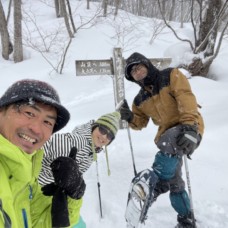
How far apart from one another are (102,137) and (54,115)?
1014 mm

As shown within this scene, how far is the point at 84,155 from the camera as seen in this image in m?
2.56

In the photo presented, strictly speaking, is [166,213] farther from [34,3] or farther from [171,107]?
[34,3]

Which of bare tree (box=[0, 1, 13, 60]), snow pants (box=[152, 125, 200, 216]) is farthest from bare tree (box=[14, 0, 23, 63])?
snow pants (box=[152, 125, 200, 216])

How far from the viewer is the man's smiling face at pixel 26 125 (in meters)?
1.43

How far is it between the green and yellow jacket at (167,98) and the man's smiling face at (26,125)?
1.39 metres

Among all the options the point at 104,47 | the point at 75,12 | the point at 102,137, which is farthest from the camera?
the point at 75,12

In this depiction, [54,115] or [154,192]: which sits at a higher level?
[54,115]

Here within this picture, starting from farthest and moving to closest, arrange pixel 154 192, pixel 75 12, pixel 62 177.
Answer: pixel 75 12, pixel 154 192, pixel 62 177

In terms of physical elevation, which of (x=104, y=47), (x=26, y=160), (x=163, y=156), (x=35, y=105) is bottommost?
(x=104, y=47)

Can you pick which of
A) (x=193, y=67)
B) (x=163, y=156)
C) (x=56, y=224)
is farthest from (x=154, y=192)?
(x=193, y=67)

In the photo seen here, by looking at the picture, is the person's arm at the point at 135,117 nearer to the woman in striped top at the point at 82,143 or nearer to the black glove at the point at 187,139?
the woman in striped top at the point at 82,143

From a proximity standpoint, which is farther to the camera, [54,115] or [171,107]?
[171,107]

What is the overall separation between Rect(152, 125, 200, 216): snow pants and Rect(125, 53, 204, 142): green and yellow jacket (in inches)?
5.7

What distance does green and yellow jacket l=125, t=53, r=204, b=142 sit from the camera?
2564 mm
